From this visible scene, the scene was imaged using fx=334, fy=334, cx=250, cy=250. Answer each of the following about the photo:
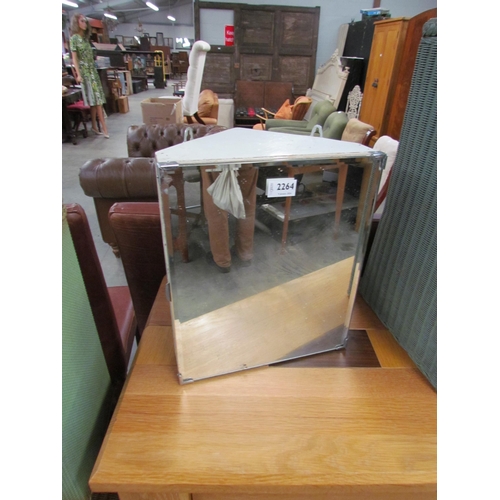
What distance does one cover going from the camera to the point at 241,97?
542 centimetres

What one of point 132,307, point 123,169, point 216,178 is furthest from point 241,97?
point 216,178

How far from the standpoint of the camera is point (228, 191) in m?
0.58

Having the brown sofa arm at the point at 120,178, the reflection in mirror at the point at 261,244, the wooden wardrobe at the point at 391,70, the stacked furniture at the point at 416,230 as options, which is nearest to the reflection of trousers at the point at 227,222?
the reflection in mirror at the point at 261,244

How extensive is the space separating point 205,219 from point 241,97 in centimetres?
537

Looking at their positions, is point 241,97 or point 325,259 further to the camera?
point 241,97

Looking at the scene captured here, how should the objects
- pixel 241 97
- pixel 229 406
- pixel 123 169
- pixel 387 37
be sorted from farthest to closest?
pixel 241 97, pixel 387 37, pixel 123 169, pixel 229 406

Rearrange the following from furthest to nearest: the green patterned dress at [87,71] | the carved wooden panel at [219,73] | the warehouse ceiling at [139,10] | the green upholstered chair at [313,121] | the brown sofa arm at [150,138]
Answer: the warehouse ceiling at [139,10]
the carved wooden panel at [219,73]
the green patterned dress at [87,71]
the green upholstered chair at [313,121]
the brown sofa arm at [150,138]

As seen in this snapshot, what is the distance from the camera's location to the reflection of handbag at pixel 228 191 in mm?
541

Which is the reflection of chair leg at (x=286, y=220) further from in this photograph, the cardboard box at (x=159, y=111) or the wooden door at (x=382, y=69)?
the cardboard box at (x=159, y=111)

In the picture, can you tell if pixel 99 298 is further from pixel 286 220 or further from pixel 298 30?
pixel 298 30

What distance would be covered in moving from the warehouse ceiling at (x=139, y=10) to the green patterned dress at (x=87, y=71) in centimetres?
989

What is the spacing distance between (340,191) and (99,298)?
22.6 inches

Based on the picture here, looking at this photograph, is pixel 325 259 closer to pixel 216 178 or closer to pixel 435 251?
pixel 435 251

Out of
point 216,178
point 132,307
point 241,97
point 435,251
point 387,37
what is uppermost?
point 387,37
